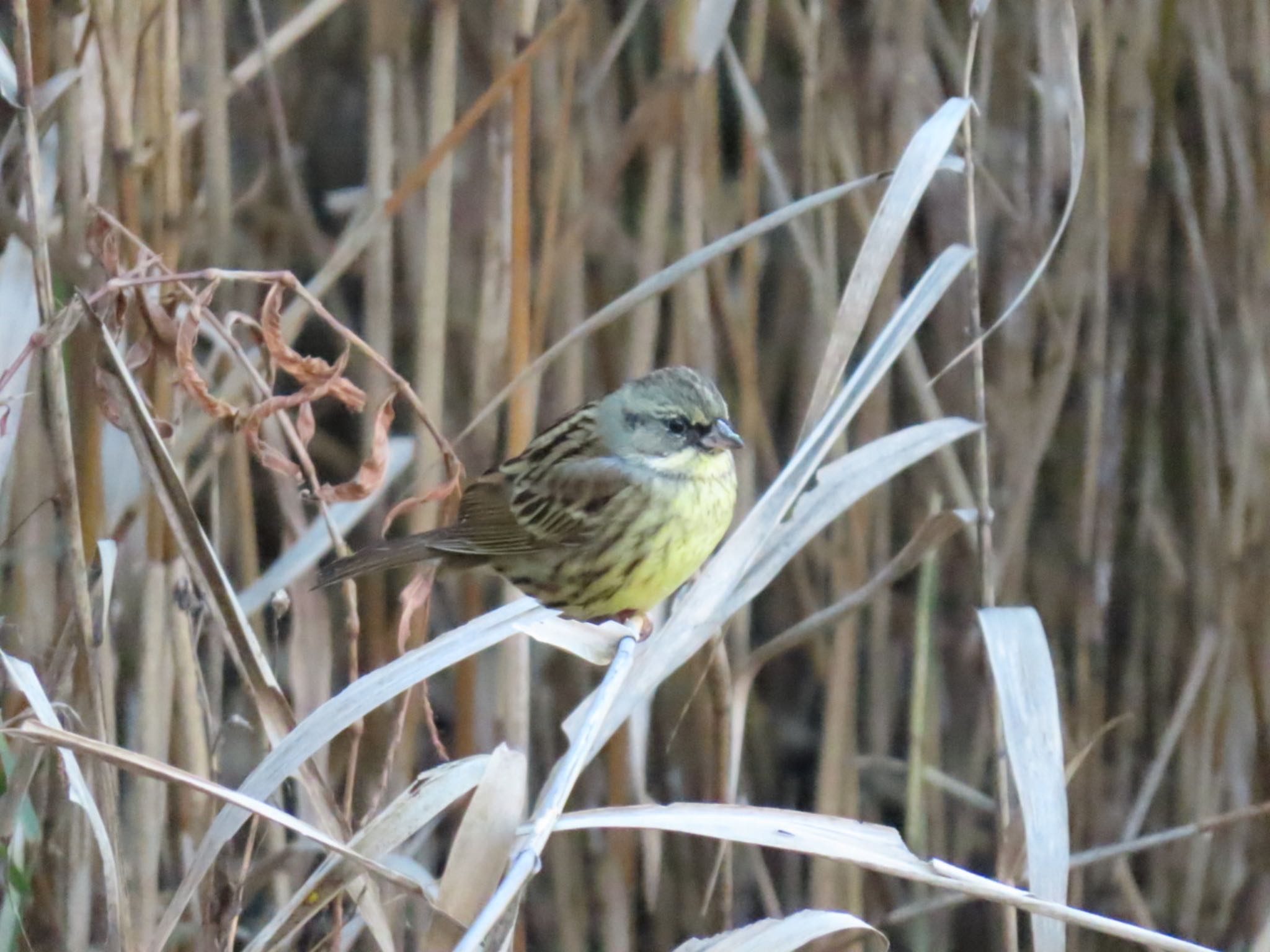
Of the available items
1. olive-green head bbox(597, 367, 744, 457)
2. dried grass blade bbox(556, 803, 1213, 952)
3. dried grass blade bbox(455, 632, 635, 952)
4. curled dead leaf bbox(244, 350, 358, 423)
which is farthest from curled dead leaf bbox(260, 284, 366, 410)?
olive-green head bbox(597, 367, 744, 457)

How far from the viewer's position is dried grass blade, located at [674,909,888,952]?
1273 mm

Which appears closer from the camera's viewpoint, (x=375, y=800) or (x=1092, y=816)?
(x=375, y=800)

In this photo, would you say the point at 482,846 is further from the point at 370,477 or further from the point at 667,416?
the point at 667,416

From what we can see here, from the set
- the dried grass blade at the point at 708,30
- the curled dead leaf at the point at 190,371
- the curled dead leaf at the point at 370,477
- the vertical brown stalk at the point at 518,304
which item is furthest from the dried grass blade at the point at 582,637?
the dried grass blade at the point at 708,30

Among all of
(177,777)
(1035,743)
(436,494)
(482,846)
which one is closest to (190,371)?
(436,494)

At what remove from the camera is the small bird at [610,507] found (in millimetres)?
2162

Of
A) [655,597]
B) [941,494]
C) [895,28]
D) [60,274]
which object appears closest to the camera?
[60,274]

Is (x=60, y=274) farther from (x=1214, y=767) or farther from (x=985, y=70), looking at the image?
(x=1214, y=767)

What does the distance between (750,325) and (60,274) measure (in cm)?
105

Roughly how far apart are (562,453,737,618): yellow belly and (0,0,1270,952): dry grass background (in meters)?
0.23

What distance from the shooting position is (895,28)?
240cm

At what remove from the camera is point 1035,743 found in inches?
55.8

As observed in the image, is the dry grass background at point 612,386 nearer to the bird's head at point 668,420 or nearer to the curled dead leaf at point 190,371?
the curled dead leaf at point 190,371

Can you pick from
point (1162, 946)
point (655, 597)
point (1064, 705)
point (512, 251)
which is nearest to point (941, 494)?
point (1064, 705)
